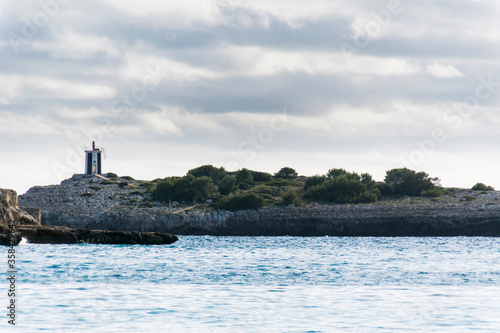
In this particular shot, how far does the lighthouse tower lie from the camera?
9806cm

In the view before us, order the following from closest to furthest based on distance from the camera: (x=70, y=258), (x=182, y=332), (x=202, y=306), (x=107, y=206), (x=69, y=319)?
(x=182, y=332) < (x=69, y=319) < (x=202, y=306) < (x=70, y=258) < (x=107, y=206)

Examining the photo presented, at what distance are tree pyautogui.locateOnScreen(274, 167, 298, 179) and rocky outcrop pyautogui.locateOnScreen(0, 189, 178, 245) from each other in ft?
179

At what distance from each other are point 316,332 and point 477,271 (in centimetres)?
1540

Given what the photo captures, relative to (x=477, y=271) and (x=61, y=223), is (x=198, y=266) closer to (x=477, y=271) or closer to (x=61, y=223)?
(x=477, y=271)

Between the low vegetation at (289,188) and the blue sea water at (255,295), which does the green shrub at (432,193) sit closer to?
the low vegetation at (289,188)

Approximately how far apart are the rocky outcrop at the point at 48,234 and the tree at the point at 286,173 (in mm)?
54668

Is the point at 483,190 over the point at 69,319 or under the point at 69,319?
over

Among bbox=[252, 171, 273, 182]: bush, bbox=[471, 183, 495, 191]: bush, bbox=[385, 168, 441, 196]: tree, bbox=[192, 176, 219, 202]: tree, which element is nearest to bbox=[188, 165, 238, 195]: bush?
bbox=[192, 176, 219, 202]: tree

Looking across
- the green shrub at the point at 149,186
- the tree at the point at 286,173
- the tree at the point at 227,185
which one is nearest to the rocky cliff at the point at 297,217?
the green shrub at the point at 149,186

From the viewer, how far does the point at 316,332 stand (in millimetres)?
14180

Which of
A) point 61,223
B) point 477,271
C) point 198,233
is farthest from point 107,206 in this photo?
point 477,271

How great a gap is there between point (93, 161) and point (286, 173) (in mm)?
29205

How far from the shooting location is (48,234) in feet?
160

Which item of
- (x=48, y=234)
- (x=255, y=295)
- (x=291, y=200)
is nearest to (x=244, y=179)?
(x=291, y=200)
